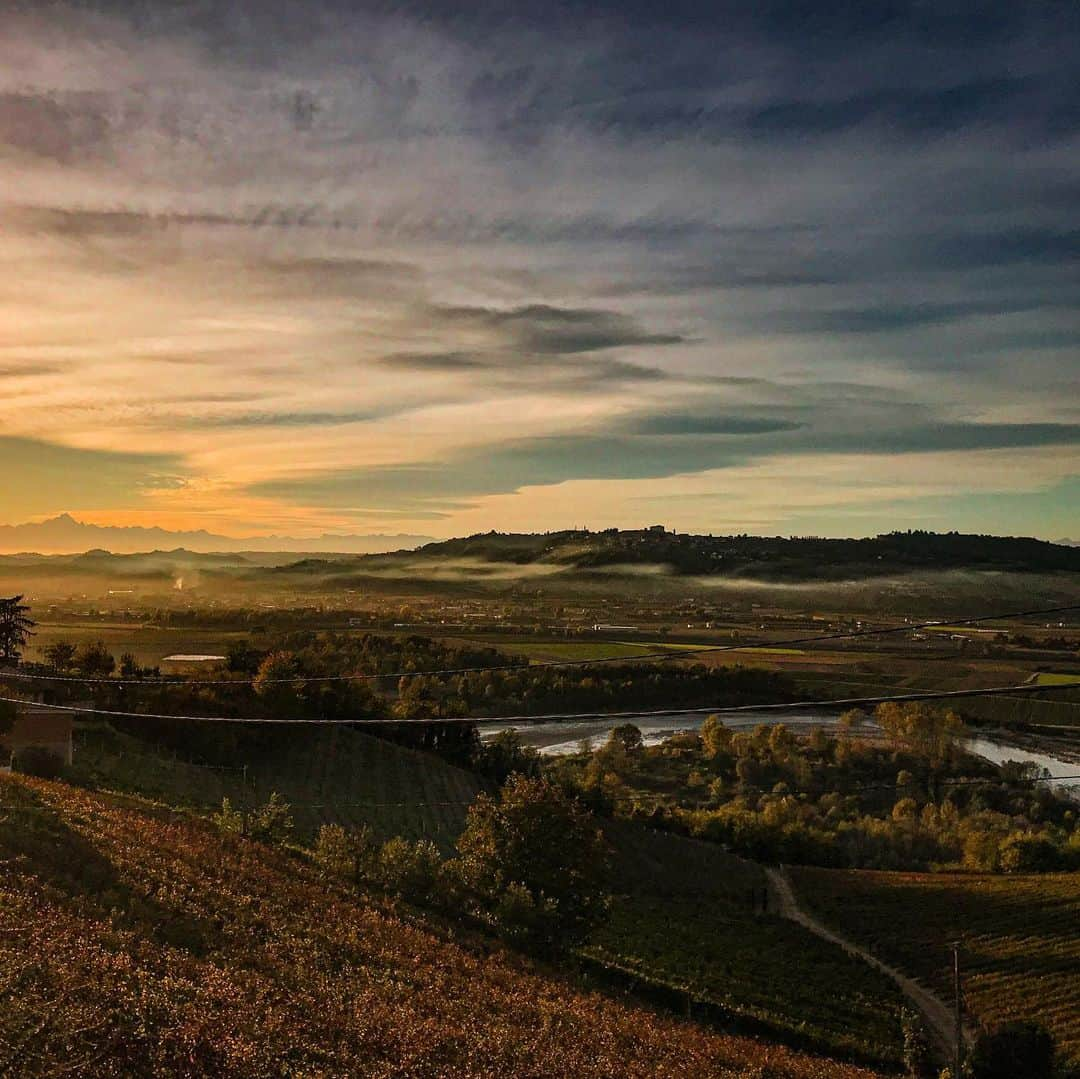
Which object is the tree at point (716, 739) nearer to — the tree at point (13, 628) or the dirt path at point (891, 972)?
the dirt path at point (891, 972)

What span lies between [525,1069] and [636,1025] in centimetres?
679

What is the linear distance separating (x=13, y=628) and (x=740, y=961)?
54.7 metres

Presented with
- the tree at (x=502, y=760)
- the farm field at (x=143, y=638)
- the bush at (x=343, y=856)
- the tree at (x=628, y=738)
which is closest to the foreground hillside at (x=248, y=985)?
the bush at (x=343, y=856)

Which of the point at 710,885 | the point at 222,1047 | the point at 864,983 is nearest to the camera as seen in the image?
the point at 222,1047

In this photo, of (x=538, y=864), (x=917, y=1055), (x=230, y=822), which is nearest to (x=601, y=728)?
(x=538, y=864)

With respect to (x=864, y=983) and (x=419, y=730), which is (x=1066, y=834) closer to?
(x=864, y=983)

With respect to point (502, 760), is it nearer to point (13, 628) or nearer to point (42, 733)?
point (13, 628)

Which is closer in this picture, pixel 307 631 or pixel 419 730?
pixel 419 730

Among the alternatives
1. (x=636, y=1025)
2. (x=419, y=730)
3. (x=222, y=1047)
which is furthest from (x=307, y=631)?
(x=222, y=1047)

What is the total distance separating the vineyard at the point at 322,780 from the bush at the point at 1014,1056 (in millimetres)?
28605

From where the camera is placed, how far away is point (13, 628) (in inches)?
2621

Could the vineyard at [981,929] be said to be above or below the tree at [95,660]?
below

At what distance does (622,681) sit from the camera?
97.6 m

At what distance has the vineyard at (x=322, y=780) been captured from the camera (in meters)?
46.6
